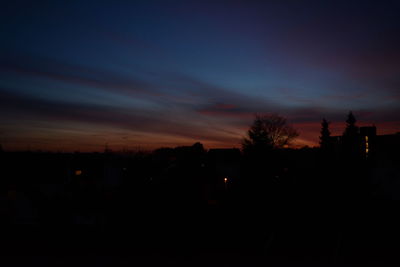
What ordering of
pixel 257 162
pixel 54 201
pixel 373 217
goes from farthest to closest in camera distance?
pixel 54 201, pixel 257 162, pixel 373 217

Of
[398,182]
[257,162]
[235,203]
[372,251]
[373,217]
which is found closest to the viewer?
[372,251]

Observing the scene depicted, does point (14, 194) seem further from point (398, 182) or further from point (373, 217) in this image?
point (398, 182)

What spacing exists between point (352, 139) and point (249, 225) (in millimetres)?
9025

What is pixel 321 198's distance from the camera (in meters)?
12.6

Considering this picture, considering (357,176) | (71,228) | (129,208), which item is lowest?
(71,228)

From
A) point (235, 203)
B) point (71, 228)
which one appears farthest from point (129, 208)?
point (235, 203)

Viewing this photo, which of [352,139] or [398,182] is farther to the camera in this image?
[398,182]

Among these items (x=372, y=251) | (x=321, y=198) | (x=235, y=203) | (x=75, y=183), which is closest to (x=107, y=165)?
(x=75, y=183)

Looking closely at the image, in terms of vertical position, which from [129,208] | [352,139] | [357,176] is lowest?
[129,208]

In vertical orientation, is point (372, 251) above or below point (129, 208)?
below

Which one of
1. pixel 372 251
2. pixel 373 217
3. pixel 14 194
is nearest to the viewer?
pixel 372 251

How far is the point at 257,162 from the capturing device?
13.8 m

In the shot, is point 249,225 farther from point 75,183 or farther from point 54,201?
point 75,183

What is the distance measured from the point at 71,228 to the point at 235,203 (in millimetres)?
7736
